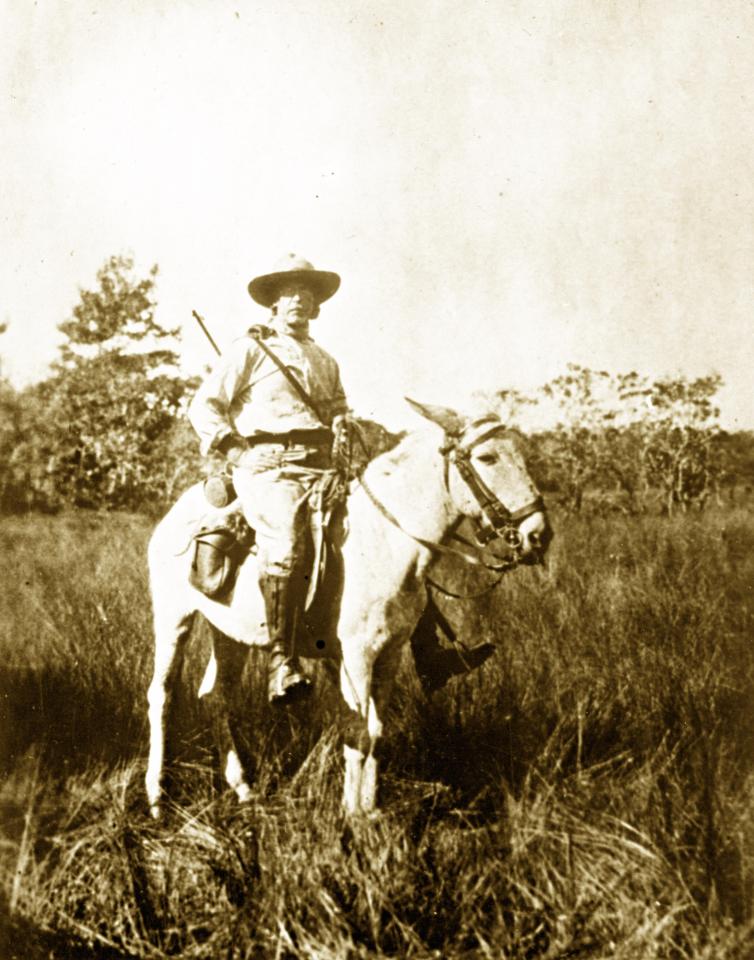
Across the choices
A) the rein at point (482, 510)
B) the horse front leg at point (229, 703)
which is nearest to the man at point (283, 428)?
the rein at point (482, 510)

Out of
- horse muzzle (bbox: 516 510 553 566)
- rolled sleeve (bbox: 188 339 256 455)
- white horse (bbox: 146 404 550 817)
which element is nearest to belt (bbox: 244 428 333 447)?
rolled sleeve (bbox: 188 339 256 455)

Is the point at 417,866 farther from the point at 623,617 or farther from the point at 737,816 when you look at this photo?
the point at 623,617

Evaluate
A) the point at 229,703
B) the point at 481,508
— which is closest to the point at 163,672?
the point at 229,703

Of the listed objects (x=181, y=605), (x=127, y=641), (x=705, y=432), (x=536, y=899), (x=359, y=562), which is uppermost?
(x=705, y=432)

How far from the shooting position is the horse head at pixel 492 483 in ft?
11.6

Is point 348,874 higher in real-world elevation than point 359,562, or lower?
lower

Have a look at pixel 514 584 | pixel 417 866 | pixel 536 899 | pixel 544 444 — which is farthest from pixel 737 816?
pixel 544 444

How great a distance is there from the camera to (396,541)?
3820mm

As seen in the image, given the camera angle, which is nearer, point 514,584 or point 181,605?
point 181,605

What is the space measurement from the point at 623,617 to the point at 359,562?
2501 mm

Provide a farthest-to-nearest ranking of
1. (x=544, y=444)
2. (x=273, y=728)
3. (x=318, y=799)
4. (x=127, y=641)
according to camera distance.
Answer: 1. (x=544, y=444)
2. (x=127, y=641)
3. (x=273, y=728)
4. (x=318, y=799)

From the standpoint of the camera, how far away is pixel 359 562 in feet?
12.6

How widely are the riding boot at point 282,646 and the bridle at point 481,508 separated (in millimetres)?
677

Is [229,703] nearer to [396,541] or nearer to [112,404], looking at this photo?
[396,541]
